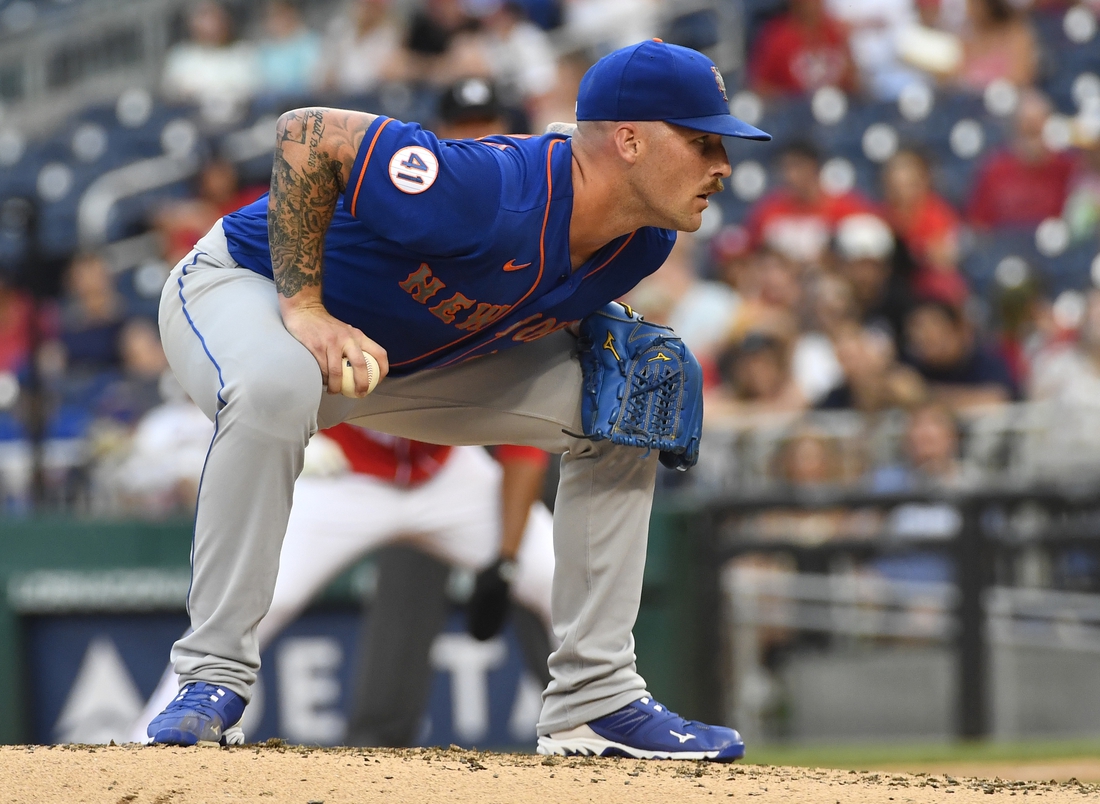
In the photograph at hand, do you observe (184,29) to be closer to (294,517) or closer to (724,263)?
(724,263)

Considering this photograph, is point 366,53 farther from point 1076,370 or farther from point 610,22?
point 1076,370

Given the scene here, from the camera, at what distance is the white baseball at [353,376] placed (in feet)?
10.2

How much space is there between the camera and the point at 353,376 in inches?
123

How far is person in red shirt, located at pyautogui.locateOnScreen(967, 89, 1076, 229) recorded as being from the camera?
30.2 ft

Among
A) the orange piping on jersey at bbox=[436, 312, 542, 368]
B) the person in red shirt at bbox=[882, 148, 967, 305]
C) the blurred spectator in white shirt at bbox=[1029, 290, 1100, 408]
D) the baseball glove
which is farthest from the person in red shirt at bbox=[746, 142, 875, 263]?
the orange piping on jersey at bbox=[436, 312, 542, 368]

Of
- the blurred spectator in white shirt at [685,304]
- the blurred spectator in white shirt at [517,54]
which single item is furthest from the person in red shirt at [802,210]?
the blurred spectator in white shirt at [517,54]

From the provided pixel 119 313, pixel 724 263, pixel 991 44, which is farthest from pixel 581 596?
pixel 991 44

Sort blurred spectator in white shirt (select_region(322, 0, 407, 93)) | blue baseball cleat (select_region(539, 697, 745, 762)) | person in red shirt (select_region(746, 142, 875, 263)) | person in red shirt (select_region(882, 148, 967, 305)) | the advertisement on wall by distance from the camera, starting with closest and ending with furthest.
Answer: blue baseball cleat (select_region(539, 697, 745, 762)) < the advertisement on wall < person in red shirt (select_region(882, 148, 967, 305)) < person in red shirt (select_region(746, 142, 875, 263)) < blurred spectator in white shirt (select_region(322, 0, 407, 93))

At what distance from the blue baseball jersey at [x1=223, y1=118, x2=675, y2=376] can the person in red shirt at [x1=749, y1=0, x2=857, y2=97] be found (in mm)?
7392

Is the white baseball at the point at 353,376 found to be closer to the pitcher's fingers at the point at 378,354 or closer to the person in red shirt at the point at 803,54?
the pitcher's fingers at the point at 378,354

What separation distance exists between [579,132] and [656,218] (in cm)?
25

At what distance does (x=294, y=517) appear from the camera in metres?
4.94

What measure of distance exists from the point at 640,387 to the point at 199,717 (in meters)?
1.15

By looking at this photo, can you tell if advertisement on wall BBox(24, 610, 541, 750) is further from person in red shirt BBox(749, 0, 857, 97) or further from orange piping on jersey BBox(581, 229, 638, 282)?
person in red shirt BBox(749, 0, 857, 97)
